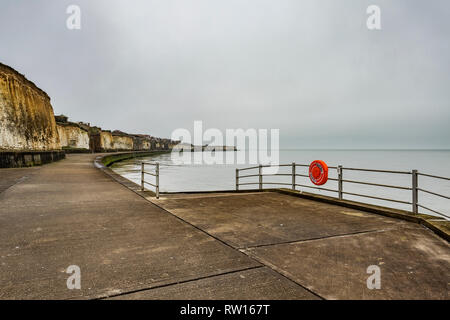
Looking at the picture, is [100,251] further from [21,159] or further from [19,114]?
[19,114]

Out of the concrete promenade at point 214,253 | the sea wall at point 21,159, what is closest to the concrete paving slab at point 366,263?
the concrete promenade at point 214,253

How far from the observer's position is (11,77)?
22672 millimetres

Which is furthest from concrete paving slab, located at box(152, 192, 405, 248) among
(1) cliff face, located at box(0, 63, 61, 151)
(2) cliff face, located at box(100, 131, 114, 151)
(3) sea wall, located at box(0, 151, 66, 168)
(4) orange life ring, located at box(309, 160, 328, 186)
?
(2) cliff face, located at box(100, 131, 114, 151)

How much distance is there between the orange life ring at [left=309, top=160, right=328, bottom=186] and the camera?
804cm

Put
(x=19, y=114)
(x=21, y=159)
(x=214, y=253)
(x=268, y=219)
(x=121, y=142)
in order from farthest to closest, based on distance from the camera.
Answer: (x=121, y=142)
(x=19, y=114)
(x=21, y=159)
(x=268, y=219)
(x=214, y=253)

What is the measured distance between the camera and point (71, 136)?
211 ft

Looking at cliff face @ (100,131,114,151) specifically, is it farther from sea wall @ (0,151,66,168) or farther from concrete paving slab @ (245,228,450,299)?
concrete paving slab @ (245,228,450,299)

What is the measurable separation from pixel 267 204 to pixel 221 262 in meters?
4.21

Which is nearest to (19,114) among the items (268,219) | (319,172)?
(319,172)

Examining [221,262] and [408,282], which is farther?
[221,262]

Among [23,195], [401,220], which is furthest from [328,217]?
[23,195]

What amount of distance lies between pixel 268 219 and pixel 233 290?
→ 3.12 metres
